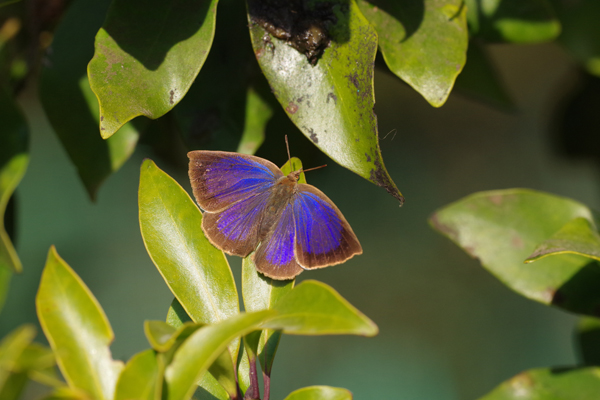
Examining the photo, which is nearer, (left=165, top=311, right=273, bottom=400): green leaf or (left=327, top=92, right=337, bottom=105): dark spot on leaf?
(left=165, top=311, right=273, bottom=400): green leaf

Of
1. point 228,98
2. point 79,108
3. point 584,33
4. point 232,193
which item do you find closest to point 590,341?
point 584,33

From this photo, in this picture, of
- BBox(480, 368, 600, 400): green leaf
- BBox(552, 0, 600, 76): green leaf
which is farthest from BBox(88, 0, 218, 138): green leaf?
BBox(552, 0, 600, 76): green leaf

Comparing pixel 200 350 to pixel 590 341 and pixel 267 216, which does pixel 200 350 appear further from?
pixel 590 341

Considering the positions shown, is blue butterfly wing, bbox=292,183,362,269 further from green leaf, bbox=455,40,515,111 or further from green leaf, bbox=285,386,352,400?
green leaf, bbox=455,40,515,111

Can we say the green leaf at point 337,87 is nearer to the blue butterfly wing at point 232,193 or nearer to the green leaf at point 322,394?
the blue butterfly wing at point 232,193

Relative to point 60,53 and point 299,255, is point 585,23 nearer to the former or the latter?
point 299,255

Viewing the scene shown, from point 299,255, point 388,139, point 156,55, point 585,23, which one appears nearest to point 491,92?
point 585,23

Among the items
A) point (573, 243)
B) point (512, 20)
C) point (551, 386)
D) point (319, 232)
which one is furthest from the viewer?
point (512, 20)
